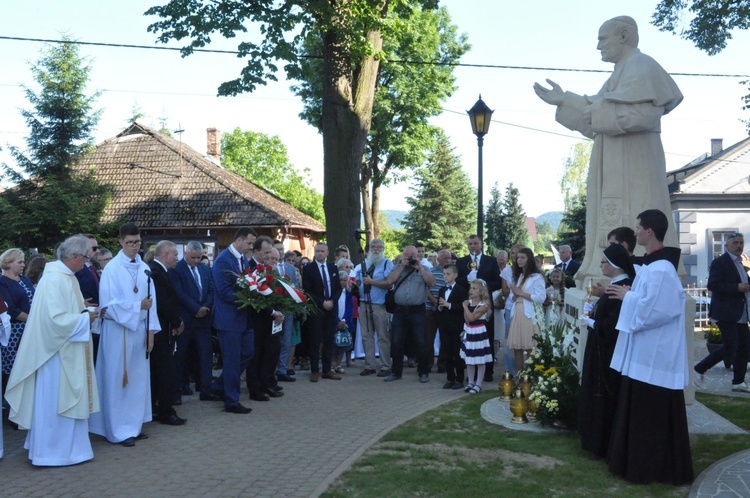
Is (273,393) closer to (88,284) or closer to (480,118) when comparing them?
(88,284)

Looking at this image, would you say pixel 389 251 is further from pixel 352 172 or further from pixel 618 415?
pixel 618 415

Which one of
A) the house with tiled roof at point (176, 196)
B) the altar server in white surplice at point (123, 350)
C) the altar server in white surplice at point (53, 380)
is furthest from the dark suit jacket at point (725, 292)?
the house with tiled roof at point (176, 196)

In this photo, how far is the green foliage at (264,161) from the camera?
64.4 m

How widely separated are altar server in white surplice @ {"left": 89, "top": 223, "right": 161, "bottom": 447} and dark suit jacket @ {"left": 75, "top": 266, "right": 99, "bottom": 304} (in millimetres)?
1385

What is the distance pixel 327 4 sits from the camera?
606 inches

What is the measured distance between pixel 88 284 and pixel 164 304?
1.22 meters

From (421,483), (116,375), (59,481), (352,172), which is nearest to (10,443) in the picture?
(116,375)

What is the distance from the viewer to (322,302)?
1174 cm

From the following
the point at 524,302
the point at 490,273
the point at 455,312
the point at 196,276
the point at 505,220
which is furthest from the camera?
the point at 505,220

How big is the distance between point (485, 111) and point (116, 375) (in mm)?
8654

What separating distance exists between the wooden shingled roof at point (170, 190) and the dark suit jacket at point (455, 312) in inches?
693

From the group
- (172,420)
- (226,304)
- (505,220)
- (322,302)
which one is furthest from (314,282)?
(505,220)

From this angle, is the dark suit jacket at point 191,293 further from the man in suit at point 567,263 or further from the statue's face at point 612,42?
the man in suit at point 567,263

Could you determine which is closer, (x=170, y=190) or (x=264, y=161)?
(x=170, y=190)
